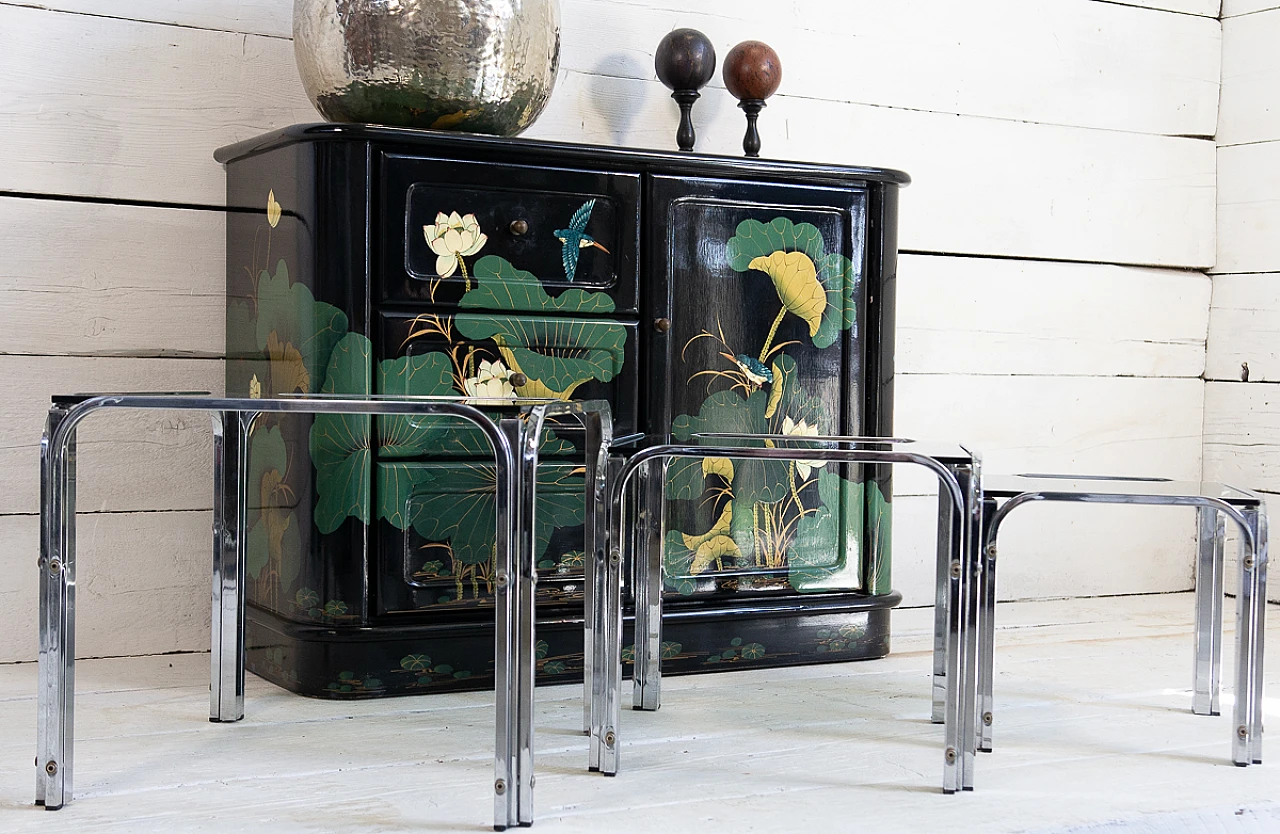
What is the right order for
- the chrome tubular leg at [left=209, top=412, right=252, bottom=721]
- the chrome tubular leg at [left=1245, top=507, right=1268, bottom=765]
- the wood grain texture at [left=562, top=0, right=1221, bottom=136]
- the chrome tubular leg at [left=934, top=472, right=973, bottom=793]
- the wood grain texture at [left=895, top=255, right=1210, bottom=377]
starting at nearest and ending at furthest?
the chrome tubular leg at [left=934, top=472, right=973, bottom=793] → the chrome tubular leg at [left=1245, top=507, right=1268, bottom=765] → the chrome tubular leg at [left=209, top=412, right=252, bottom=721] → the wood grain texture at [left=562, top=0, right=1221, bottom=136] → the wood grain texture at [left=895, top=255, right=1210, bottom=377]

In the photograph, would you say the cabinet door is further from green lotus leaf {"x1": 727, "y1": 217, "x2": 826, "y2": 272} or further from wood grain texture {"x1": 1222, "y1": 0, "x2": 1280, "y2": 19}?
wood grain texture {"x1": 1222, "y1": 0, "x2": 1280, "y2": 19}

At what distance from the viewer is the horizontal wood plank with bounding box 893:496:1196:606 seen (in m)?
2.55

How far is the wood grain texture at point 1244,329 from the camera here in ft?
8.85

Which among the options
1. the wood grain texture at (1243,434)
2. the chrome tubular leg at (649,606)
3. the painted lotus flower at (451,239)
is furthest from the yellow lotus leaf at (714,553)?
the wood grain texture at (1243,434)

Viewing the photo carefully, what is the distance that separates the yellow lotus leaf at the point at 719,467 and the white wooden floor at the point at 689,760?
1.01 ft

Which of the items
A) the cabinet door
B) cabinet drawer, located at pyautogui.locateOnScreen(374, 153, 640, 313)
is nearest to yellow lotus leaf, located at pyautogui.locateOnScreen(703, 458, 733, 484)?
the cabinet door

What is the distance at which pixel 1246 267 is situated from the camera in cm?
275

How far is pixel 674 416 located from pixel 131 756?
86cm

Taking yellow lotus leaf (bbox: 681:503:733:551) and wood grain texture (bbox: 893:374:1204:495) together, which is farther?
wood grain texture (bbox: 893:374:1204:495)

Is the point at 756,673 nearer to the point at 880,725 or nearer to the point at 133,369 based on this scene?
the point at 880,725

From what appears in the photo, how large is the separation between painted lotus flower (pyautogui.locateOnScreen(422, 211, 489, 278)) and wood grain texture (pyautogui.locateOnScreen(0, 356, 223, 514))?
525mm

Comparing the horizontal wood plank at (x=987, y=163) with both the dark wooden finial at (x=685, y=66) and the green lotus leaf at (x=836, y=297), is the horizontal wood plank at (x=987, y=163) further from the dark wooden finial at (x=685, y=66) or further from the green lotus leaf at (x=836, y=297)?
the green lotus leaf at (x=836, y=297)

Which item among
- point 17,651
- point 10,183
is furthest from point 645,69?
point 17,651

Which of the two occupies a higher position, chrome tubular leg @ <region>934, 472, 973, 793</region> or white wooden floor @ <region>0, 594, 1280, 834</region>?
chrome tubular leg @ <region>934, 472, 973, 793</region>
